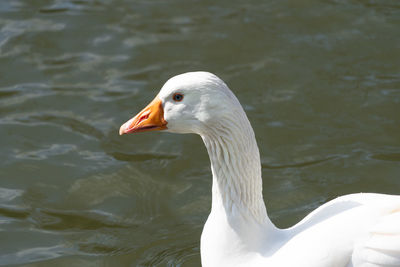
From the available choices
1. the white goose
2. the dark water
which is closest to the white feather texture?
the white goose

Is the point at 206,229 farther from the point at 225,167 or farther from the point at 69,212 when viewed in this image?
the point at 69,212

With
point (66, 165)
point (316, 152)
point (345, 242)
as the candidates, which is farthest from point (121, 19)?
point (345, 242)

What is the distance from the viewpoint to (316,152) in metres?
6.53

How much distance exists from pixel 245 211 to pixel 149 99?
10.9 feet

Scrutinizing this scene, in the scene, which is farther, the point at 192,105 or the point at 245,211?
the point at 245,211

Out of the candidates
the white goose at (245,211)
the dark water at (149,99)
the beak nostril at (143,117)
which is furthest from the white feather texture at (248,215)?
the dark water at (149,99)

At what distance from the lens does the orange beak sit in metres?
4.13

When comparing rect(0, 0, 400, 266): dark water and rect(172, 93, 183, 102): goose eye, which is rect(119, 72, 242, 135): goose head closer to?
rect(172, 93, 183, 102): goose eye

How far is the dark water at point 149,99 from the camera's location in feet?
18.9

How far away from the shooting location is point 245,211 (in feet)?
14.2

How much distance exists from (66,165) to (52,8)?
3.25m

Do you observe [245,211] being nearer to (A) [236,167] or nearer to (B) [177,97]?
(A) [236,167]

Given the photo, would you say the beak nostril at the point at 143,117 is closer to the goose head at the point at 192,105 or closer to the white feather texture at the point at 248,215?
the goose head at the point at 192,105

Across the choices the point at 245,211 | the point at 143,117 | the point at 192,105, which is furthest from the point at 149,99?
the point at 192,105
